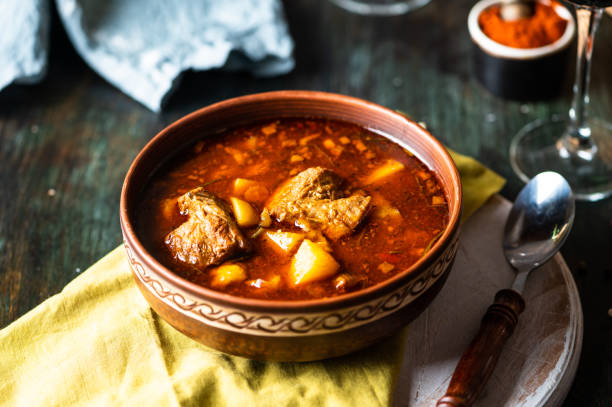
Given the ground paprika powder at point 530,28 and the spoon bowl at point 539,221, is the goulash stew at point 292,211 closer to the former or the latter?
the spoon bowl at point 539,221

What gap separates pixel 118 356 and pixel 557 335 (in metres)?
1.36

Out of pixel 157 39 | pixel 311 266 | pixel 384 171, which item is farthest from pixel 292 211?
pixel 157 39

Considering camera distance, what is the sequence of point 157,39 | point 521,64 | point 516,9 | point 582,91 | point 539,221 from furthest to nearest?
1. point 157,39
2. point 516,9
3. point 521,64
4. point 582,91
5. point 539,221

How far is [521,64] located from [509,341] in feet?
5.70

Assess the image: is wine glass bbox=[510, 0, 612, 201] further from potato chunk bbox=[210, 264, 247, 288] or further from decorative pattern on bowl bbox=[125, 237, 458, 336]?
potato chunk bbox=[210, 264, 247, 288]

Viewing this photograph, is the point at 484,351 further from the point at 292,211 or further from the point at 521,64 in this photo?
the point at 521,64

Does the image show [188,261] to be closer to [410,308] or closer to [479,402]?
[410,308]

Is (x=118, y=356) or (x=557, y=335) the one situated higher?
(x=118, y=356)

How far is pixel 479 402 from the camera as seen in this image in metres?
2.03

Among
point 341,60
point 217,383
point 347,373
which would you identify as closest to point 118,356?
point 217,383

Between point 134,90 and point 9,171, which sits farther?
point 134,90

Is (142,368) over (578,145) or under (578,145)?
over

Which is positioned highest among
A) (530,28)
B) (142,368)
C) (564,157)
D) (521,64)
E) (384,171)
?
(384,171)

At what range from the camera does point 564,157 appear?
3357mm
